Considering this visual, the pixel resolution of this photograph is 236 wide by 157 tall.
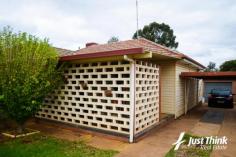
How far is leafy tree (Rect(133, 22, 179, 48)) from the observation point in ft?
123

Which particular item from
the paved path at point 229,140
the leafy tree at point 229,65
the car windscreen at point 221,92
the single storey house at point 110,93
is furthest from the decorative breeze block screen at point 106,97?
the leafy tree at point 229,65

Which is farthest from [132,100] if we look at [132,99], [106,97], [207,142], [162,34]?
[162,34]

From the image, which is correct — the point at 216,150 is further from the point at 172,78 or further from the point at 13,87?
the point at 13,87

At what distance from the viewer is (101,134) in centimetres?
680

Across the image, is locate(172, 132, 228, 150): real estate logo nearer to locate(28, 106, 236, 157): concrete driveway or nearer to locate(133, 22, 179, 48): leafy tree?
locate(28, 106, 236, 157): concrete driveway

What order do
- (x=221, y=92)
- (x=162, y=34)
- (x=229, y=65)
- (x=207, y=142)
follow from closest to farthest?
(x=207, y=142)
(x=221, y=92)
(x=162, y=34)
(x=229, y=65)

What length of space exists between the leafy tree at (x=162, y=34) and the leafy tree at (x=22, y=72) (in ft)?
106

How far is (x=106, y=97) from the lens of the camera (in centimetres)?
674

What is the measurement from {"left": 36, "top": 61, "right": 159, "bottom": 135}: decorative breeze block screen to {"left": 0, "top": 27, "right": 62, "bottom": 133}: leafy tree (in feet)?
3.82

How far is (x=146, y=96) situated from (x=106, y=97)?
140cm

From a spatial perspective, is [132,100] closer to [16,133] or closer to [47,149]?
[47,149]

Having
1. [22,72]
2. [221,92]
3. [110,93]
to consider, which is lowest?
[221,92]

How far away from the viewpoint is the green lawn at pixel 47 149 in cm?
514

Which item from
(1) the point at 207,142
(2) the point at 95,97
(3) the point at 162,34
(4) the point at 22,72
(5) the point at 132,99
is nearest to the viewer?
(5) the point at 132,99
